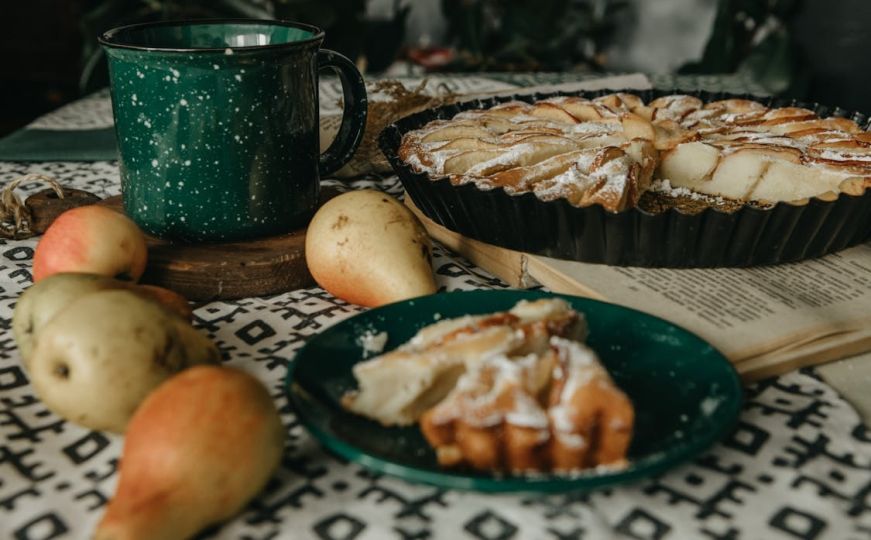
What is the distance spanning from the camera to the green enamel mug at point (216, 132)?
0.77m

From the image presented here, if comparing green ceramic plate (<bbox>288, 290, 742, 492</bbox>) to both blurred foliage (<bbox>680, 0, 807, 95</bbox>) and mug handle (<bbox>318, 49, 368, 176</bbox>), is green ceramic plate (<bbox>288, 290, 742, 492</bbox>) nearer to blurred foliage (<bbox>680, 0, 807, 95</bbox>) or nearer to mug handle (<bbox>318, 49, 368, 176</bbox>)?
mug handle (<bbox>318, 49, 368, 176</bbox>)

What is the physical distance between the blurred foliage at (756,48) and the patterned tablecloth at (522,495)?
5.71 ft

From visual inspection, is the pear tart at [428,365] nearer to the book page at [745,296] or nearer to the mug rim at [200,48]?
the book page at [745,296]

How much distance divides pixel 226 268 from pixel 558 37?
208 centimetres

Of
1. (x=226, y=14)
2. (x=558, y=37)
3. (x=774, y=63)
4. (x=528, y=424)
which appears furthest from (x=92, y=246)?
(x=558, y=37)

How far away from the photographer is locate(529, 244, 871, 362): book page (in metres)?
0.70

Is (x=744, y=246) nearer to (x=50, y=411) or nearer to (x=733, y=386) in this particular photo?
(x=733, y=386)

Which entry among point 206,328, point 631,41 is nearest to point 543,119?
point 206,328

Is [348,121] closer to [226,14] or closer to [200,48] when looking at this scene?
[200,48]

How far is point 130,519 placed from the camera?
46cm

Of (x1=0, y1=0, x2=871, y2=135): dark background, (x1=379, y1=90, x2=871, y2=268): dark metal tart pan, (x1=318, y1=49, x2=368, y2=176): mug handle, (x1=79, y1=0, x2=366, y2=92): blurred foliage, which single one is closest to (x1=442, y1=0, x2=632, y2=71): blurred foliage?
(x1=0, y1=0, x2=871, y2=135): dark background

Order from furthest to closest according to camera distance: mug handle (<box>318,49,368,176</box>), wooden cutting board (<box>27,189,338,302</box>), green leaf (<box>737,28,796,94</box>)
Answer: green leaf (<box>737,28,796,94</box>) → mug handle (<box>318,49,368,176</box>) → wooden cutting board (<box>27,189,338,302</box>)

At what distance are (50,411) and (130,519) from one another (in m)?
0.21

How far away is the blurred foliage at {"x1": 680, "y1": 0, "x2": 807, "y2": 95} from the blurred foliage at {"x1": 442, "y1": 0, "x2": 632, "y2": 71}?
0.44 m
